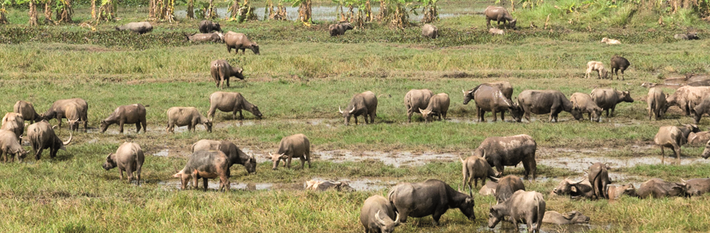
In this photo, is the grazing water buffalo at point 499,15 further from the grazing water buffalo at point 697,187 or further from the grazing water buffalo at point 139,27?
the grazing water buffalo at point 697,187

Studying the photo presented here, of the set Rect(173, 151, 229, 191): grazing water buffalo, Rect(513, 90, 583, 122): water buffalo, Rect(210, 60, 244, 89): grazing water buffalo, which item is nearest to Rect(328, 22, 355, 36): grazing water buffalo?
Rect(210, 60, 244, 89): grazing water buffalo

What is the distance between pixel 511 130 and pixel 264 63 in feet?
46.2

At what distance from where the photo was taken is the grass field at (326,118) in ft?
39.9

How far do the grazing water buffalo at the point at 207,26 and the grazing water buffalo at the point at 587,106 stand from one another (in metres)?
26.4

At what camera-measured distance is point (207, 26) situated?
44125 millimetres

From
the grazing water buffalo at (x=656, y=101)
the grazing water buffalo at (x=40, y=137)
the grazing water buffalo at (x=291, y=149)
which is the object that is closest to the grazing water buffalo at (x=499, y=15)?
the grazing water buffalo at (x=656, y=101)

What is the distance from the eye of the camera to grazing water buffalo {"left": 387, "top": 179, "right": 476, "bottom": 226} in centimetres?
1134

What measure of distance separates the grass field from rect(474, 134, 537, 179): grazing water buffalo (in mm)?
593

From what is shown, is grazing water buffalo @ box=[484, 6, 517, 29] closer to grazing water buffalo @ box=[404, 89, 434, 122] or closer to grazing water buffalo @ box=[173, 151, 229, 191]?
grazing water buffalo @ box=[404, 89, 434, 122]

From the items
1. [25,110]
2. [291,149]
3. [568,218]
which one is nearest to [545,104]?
[291,149]

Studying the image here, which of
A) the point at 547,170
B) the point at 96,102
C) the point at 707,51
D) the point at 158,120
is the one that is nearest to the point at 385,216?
the point at 547,170

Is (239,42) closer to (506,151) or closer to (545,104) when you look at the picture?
(545,104)

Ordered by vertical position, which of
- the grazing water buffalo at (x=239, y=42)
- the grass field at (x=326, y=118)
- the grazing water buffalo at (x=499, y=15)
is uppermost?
the grazing water buffalo at (x=499, y=15)

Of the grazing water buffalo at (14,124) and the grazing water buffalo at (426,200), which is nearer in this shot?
the grazing water buffalo at (426,200)
